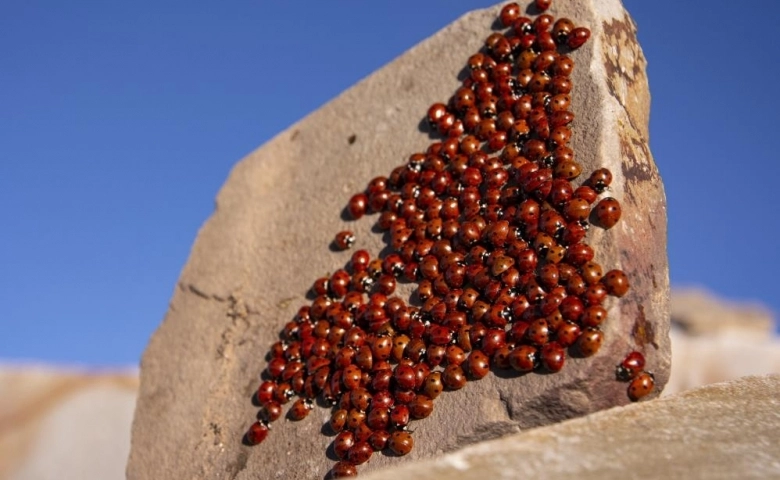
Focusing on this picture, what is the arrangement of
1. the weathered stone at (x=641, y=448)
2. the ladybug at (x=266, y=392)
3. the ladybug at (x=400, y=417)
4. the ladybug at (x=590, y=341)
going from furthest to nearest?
1. the ladybug at (x=266, y=392)
2. the ladybug at (x=400, y=417)
3. the ladybug at (x=590, y=341)
4. the weathered stone at (x=641, y=448)

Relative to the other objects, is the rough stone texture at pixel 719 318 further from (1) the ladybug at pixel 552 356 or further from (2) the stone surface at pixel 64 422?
(1) the ladybug at pixel 552 356

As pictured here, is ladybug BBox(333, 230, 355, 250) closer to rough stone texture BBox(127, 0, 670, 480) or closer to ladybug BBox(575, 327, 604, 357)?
rough stone texture BBox(127, 0, 670, 480)

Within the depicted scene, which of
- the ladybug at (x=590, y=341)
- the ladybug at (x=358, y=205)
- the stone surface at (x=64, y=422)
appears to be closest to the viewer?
the ladybug at (x=590, y=341)

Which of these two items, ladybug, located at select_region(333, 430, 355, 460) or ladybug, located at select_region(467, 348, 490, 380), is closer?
ladybug, located at select_region(467, 348, 490, 380)

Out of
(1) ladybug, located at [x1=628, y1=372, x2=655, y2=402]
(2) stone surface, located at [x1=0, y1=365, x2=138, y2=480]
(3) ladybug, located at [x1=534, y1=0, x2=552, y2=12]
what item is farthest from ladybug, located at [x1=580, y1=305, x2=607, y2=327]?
(2) stone surface, located at [x1=0, y1=365, x2=138, y2=480]

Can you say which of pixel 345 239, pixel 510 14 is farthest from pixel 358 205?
pixel 510 14

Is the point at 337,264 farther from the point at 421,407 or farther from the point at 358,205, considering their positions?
the point at 421,407

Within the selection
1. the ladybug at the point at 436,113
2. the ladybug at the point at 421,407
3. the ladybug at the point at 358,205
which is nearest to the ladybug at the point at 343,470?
the ladybug at the point at 421,407
